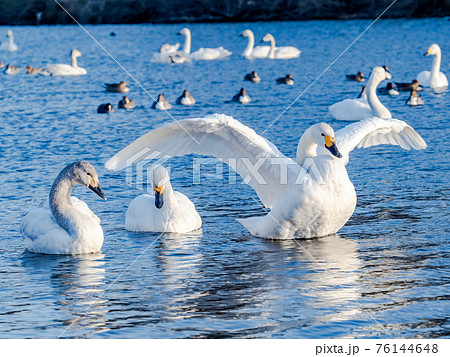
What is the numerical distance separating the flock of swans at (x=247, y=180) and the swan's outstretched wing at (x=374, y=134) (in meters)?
0.02

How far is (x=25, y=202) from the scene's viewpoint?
1400cm

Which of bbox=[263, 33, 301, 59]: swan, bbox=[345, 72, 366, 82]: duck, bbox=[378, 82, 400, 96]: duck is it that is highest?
bbox=[263, 33, 301, 59]: swan

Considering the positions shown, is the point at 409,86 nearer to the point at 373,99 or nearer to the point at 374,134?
the point at 373,99

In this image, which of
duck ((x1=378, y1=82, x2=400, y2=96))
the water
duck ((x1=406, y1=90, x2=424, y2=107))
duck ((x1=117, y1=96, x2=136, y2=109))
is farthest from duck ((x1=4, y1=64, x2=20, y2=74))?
duck ((x1=406, y1=90, x2=424, y2=107))

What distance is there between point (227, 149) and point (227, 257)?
164cm

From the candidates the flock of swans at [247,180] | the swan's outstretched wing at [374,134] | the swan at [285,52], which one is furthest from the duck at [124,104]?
the swan at [285,52]

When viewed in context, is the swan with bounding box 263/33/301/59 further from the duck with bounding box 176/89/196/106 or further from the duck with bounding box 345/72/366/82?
the duck with bounding box 176/89/196/106

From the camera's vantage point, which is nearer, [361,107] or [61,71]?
[361,107]

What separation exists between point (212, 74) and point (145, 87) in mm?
5288

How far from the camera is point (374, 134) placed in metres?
12.8

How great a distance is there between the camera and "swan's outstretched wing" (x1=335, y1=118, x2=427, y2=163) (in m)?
12.3

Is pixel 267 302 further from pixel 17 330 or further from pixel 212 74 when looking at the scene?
pixel 212 74

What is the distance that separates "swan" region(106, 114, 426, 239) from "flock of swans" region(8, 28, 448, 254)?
0.5 inches

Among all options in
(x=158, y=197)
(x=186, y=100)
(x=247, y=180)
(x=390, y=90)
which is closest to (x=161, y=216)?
(x=158, y=197)
